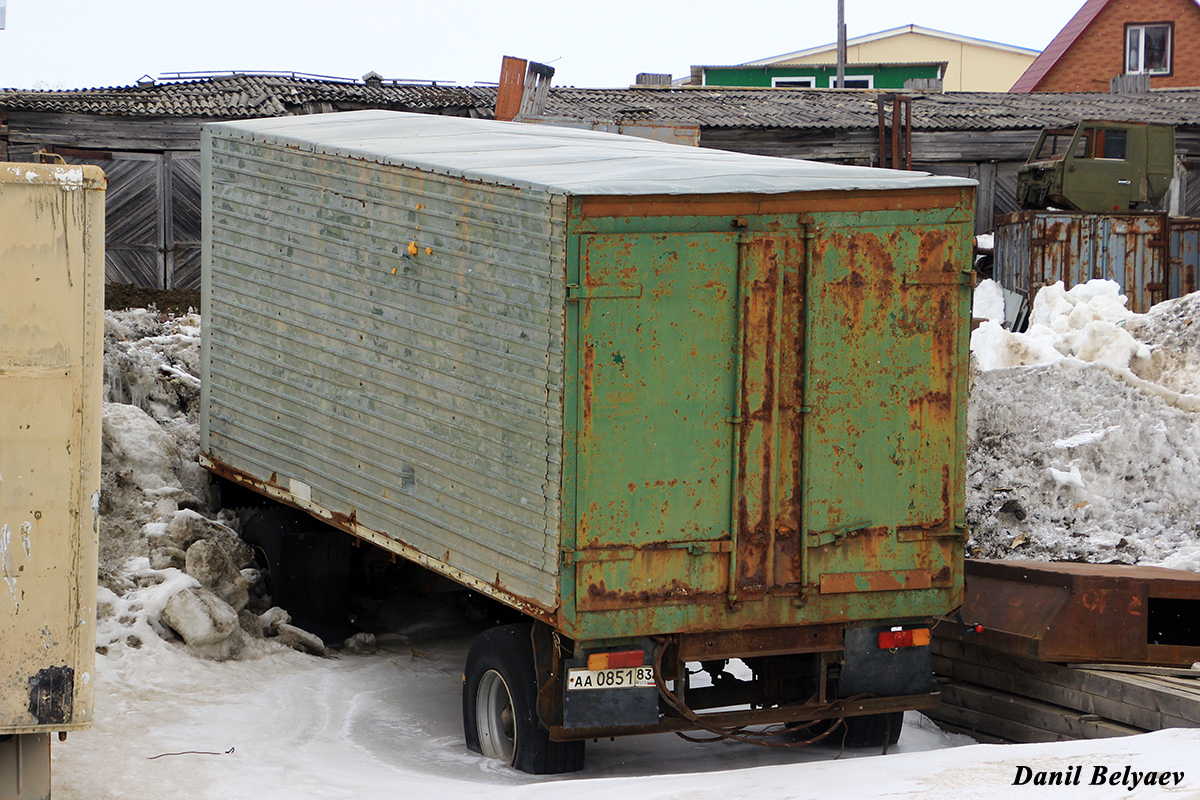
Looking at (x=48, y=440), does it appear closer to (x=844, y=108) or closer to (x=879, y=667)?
(x=879, y=667)

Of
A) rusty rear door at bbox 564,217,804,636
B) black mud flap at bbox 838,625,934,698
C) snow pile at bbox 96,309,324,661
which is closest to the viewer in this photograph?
rusty rear door at bbox 564,217,804,636

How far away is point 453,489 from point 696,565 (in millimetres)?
1441

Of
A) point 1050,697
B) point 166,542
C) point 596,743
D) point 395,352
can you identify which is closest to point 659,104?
point 166,542

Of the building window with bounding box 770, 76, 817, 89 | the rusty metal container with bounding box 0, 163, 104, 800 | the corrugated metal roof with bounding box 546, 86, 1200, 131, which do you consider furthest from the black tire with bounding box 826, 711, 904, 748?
the building window with bounding box 770, 76, 817, 89

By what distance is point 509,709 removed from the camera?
7.55m

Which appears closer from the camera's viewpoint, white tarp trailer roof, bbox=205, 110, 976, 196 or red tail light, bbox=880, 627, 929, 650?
white tarp trailer roof, bbox=205, 110, 976, 196

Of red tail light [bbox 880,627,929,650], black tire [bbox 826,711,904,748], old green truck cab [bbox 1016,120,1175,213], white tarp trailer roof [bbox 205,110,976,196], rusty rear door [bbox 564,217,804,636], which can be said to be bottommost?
black tire [bbox 826,711,904,748]

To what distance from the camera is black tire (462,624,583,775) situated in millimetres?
7215

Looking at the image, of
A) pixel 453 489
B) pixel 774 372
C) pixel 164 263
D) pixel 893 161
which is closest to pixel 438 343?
pixel 453 489

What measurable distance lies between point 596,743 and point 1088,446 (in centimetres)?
538

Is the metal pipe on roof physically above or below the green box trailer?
above

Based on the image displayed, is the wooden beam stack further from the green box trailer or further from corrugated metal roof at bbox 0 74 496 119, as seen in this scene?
corrugated metal roof at bbox 0 74 496 119

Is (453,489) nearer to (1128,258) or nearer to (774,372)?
(774,372)

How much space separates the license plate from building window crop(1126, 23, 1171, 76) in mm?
41267
